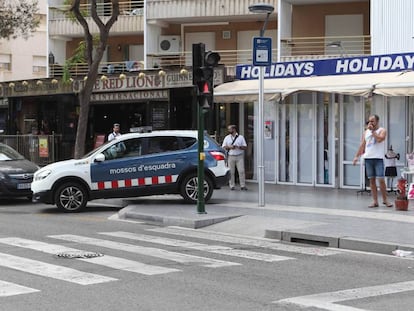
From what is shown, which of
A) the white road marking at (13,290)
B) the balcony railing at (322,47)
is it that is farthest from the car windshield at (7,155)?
A: the balcony railing at (322,47)

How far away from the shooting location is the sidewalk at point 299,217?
36.3 ft

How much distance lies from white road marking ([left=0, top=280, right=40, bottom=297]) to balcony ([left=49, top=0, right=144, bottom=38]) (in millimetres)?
23461

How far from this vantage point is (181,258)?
9.55m

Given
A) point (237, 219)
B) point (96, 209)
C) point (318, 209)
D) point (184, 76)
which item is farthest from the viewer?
point (184, 76)

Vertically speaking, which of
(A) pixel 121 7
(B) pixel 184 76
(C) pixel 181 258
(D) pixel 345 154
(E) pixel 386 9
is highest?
(A) pixel 121 7

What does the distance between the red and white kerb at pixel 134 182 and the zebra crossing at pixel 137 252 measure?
281 cm

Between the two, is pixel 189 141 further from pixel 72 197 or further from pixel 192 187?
pixel 72 197

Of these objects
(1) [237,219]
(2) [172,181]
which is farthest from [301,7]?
(1) [237,219]

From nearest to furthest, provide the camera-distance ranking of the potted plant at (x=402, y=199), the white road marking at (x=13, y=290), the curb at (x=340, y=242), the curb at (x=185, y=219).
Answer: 1. the white road marking at (x=13, y=290)
2. the curb at (x=340, y=242)
3. the curb at (x=185, y=219)
4. the potted plant at (x=402, y=199)

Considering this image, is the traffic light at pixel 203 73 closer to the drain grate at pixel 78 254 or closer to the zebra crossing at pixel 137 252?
the zebra crossing at pixel 137 252

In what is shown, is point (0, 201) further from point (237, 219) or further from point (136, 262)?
point (136, 262)

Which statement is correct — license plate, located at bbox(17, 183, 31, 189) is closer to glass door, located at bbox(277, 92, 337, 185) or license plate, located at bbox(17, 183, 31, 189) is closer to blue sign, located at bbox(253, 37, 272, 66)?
blue sign, located at bbox(253, 37, 272, 66)

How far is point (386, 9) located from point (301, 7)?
5434mm

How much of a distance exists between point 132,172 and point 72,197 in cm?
145
